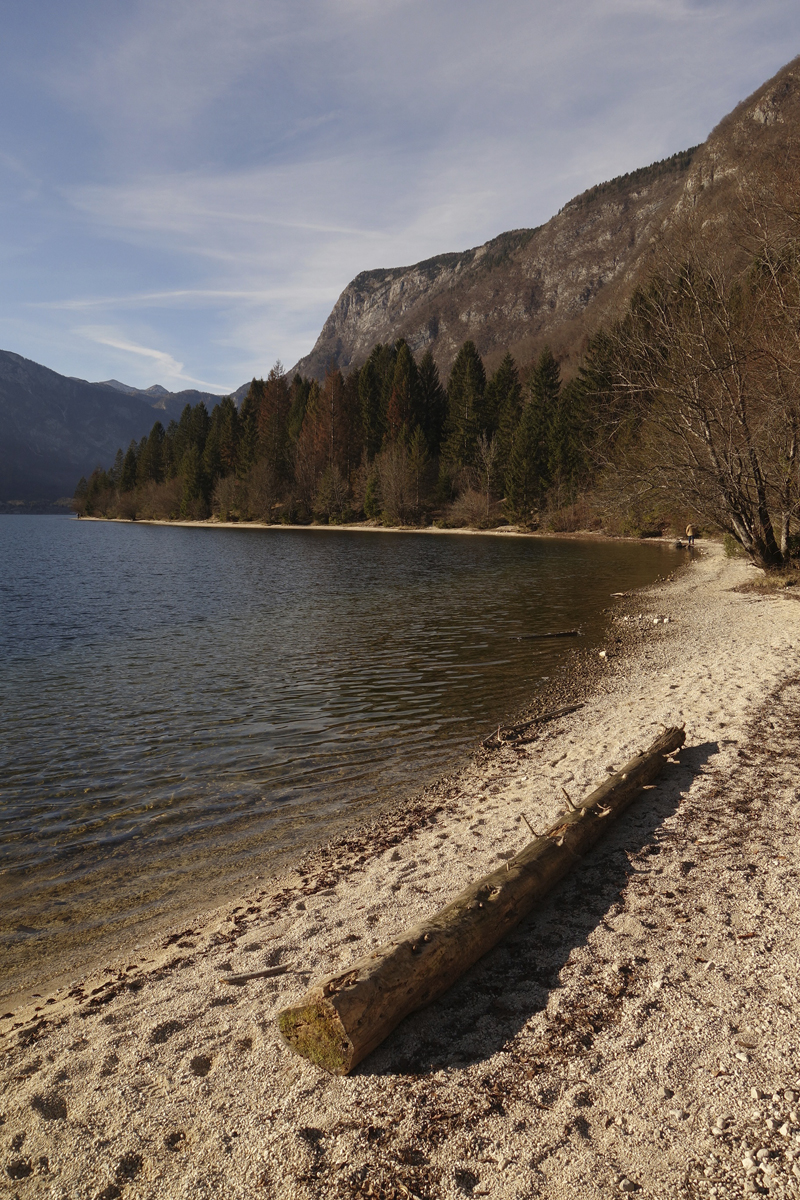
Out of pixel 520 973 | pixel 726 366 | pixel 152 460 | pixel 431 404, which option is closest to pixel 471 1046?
pixel 520 973

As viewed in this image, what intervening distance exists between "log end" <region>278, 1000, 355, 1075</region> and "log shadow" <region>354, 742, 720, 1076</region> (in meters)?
0.15

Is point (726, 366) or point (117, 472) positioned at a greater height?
point (117, 472)

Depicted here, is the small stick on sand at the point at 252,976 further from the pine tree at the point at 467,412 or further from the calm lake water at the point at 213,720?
the pine tree at the point at 467,412

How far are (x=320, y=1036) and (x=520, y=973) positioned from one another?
1537 millimetres

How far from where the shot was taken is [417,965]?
4102 millimetres

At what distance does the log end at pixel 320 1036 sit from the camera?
3.70 m

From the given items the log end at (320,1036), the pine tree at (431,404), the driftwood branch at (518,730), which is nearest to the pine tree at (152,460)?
the pine tree at (431,404)

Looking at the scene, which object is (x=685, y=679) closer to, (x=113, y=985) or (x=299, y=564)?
(x=113, y=985)

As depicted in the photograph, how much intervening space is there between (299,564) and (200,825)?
34.4m

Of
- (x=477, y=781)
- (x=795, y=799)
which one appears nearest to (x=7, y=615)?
(x=477, y=781)

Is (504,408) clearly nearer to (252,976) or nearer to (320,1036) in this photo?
(252,976)

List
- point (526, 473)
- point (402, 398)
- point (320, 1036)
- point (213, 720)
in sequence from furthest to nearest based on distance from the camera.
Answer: point (402, 398) → point (526, 473) → point (213, 720) → point (320, 1036)

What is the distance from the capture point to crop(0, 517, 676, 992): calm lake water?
22.5ft

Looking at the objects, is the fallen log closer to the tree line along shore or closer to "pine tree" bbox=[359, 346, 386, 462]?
the tree line along shore
